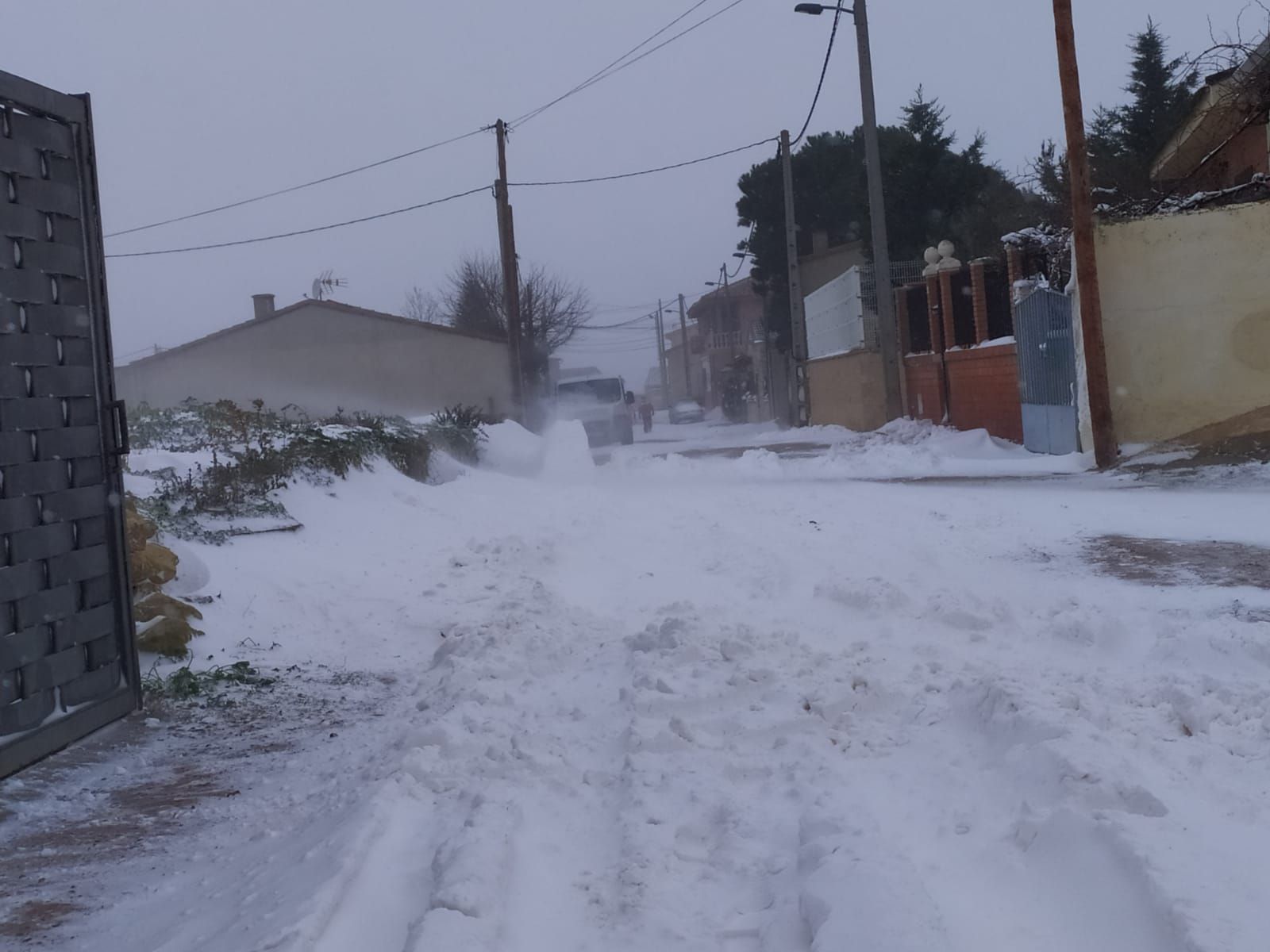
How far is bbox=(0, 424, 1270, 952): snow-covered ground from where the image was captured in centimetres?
321

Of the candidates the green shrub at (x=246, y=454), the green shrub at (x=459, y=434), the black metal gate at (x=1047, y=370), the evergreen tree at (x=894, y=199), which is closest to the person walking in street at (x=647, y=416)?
the evergreen tree at (x=894, y=199)

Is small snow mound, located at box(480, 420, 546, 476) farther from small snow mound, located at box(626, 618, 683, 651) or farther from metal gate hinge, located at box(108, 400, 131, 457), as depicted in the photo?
metal gate hinge, located at box(108, 400, 131, 457)

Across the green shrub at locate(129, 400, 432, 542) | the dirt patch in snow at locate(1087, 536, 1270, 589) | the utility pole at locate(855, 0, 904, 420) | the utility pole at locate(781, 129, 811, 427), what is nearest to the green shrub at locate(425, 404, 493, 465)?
the green shrub at locate(129, 400, 432, 542)

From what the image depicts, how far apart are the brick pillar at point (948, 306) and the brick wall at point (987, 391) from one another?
0.33m

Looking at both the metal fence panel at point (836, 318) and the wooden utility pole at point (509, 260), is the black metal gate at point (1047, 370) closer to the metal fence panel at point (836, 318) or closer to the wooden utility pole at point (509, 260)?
the metal fence panel at point (836, 318)

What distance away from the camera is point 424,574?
957 centimetres

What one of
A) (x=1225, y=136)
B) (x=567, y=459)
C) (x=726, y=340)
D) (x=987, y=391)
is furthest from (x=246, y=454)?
(x=726, y=340)

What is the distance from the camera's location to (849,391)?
32.8 metres

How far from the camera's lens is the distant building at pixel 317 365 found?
42.5 m

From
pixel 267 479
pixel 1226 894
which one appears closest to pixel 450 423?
pixel 267 479

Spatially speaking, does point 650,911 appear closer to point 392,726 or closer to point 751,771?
point 751,771

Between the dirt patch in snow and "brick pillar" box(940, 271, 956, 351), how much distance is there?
1559cm

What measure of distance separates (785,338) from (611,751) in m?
47.6

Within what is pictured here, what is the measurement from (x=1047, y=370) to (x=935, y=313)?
288 inches
